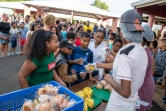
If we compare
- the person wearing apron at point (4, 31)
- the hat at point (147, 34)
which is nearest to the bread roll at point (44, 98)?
the hat at point (147, 34)

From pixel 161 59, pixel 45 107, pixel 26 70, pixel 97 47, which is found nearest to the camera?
pixel 45 107

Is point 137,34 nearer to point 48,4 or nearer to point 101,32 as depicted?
point 101,32

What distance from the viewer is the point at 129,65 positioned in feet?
3.99

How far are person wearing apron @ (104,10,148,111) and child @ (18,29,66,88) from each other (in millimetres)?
702

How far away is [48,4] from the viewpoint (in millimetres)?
9211

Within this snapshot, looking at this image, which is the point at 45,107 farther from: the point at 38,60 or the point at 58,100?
the point at 38,60

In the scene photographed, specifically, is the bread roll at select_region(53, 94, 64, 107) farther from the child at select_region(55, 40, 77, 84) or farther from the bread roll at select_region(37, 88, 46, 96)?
the child at select_region(55, 40, 77, 84)

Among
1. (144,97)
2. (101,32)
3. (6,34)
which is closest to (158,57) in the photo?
(101,32)

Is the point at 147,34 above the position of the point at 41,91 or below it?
above

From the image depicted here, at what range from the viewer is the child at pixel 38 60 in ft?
5.22

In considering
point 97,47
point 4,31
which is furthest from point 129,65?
point 4,31

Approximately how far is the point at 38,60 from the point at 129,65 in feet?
2.99

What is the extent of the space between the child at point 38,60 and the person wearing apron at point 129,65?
2.30ft

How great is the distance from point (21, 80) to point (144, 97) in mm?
1410
